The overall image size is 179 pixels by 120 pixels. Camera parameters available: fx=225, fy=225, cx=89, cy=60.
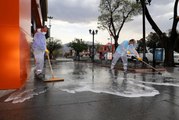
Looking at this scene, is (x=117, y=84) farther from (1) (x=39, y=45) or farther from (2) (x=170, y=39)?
(2) (x=170, y=39)

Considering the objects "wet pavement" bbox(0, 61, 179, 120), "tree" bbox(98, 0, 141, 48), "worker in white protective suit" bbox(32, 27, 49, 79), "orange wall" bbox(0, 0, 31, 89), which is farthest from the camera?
"tree" bbox(98, 0, 141, 48)

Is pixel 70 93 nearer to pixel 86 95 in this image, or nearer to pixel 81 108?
pixel 86 95

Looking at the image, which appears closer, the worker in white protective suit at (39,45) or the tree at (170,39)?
the worker in white protective suit at (39,45)

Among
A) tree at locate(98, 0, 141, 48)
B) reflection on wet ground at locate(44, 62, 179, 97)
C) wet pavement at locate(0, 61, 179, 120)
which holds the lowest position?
wet pavement at locate(0, 61, 179, 120)

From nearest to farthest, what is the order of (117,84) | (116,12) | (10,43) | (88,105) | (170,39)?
(88,105)
(10,43)
(117,84)
(170,39)
(116,12)

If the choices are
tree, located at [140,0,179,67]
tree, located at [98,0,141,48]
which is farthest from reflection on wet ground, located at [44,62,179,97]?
tree, located at [98,0,141,48]

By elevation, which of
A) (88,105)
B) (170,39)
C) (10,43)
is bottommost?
(88,105)

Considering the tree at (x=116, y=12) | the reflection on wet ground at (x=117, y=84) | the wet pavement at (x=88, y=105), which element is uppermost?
the tree at (x=116, y=12)

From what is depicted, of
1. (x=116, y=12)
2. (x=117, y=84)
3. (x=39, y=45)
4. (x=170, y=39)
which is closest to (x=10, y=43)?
(x=39, y=45)

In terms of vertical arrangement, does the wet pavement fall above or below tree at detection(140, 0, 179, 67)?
below

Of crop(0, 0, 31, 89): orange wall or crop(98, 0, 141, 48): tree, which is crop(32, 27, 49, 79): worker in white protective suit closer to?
crop(0, 0, 31, 89): orange wall

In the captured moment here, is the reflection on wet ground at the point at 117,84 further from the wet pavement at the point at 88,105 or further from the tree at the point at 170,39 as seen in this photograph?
the tree at the point at 170,39

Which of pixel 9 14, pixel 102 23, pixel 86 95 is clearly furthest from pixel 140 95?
pixel 102 23

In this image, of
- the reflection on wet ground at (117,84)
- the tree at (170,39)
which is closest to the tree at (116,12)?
the tree at (170,39)
